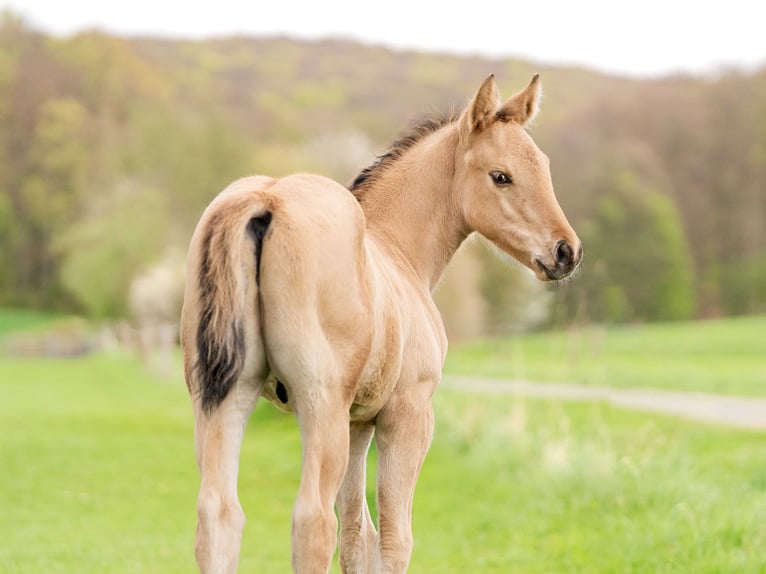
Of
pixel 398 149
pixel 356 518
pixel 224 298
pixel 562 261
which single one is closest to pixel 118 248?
pixel 398 149

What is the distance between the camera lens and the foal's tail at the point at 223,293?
3633mm

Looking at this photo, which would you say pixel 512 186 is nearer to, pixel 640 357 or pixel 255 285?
pixel 255 285

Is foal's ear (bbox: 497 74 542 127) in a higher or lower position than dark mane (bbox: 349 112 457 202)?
higher

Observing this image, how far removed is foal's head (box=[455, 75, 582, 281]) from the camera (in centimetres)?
474

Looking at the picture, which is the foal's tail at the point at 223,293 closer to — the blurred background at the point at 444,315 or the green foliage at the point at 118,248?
the blurred background at the point at 444,315

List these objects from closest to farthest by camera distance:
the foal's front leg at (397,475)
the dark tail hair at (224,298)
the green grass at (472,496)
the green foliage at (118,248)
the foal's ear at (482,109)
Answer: the dark tail hair at (224,298) → the foal's front leg at (397,475) → the foal's ear at (482,109) → the green grass at (472,496) → the green foliage at (118,248)

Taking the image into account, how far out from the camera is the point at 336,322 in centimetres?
Result: 387

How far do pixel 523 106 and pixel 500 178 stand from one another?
Answer: 0.43m

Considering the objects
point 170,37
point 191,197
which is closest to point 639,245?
point 191,197

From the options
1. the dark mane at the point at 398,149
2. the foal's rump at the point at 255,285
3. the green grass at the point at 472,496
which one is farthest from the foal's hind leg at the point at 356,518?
the green grass at the point at 472,496

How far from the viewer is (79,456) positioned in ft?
46.2

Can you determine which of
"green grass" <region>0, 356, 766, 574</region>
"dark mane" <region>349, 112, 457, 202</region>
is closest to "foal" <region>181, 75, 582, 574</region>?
"dark mane" <region>349, 112, 457, 202</region>

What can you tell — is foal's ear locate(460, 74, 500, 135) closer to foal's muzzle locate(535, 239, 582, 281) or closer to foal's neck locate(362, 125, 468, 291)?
foal's neck locate(362, 125, 468, 291)

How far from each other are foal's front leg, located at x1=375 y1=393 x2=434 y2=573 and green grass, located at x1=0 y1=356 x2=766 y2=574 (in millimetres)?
3018
